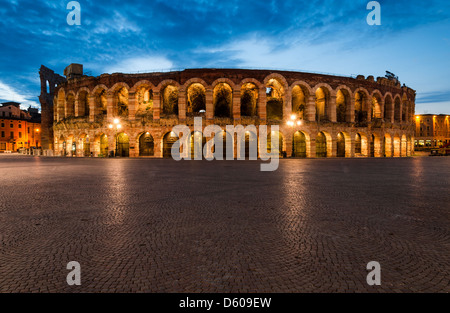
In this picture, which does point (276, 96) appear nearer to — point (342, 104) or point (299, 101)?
point (299, 101)

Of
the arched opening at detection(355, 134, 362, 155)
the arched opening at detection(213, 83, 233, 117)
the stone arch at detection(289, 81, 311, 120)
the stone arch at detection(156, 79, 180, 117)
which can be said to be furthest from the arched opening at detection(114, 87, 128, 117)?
the arched opening at detection(355, 134, 362, 155)

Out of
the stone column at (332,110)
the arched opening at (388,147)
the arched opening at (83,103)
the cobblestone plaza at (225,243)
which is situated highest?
the arched opening at (83,103)

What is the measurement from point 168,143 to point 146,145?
3.25m

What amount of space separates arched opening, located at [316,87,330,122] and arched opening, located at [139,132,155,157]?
2146 cm

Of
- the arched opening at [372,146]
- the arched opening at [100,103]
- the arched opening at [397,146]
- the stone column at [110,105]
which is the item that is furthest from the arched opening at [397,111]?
the arched opening at [100,103]

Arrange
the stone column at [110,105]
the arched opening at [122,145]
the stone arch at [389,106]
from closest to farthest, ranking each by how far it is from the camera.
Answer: the stone column at [110,105] < the arched opening at [122,145] < the stone arch at [389,106]

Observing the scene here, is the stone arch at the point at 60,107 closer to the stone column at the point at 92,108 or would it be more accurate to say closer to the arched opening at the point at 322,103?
the stone column at the point at 92,108

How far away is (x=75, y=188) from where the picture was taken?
293 inches

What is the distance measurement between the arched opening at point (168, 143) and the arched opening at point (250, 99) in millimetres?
10245

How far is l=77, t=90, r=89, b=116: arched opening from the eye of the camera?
30.9m

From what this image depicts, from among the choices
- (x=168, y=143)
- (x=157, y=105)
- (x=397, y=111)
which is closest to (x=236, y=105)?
(x=157, y=105)

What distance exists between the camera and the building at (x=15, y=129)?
203 ft

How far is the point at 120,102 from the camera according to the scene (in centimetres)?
3036

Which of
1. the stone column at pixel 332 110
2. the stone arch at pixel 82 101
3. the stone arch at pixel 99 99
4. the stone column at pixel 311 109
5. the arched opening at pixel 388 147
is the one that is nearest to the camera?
the stone column at pixel 311 109
